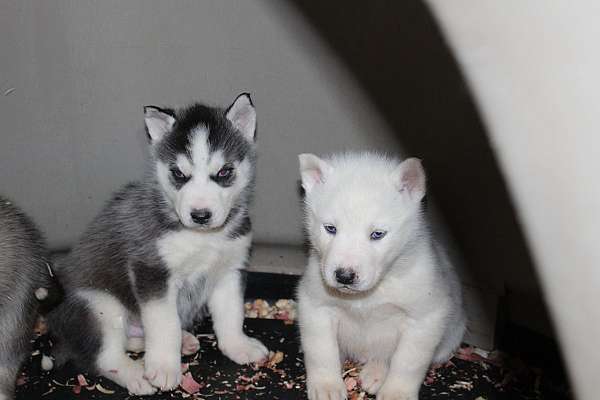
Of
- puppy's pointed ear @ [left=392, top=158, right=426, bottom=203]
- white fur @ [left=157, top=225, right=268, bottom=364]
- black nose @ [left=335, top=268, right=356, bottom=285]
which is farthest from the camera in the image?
white fur @ [left=157, top=225, right=268, bottom=364]

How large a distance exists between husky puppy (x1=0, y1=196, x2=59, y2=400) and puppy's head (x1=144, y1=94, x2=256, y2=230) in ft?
1.93

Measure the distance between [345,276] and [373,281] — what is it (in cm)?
13

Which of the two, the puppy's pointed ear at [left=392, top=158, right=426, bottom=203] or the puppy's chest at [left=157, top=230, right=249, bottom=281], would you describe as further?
the puppy's chest at [left=157, top=230, right=249, bottom=281]

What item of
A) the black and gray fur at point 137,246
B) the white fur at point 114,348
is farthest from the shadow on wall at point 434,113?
the white fur at point 114,348

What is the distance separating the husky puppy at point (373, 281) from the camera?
2975 mm

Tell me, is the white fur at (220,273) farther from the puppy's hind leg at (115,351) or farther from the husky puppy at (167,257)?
the puppy's hind leg at (115,351)

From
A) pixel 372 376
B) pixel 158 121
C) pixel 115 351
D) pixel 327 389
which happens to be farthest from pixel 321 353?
pixel 158 121

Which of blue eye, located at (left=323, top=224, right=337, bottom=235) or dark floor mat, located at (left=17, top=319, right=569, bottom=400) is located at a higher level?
blue eye, located at (left=323, top=224, right=337, bottom=235)

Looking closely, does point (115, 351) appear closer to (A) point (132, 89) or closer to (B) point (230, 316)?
(B) point (230, 316)

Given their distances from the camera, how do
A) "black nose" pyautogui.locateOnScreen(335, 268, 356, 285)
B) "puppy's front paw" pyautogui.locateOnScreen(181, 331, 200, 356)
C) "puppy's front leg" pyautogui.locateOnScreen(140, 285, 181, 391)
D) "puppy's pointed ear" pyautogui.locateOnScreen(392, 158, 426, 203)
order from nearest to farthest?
1. "black nose" pyautogui.locateOnScreen(335, 268, 356, 285)
2. "puppy's pointed ear" pyautogui.locateOnScreen(392, 158, 426, 203)
3. "puppy's front leg" pyautogui.locateOnScreen(140, 285, 181, 391)
4. "puppy's front paw" pyautogui.locateOnScreen(181, 331, 200, 356)

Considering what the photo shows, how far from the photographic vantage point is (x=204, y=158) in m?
3.34

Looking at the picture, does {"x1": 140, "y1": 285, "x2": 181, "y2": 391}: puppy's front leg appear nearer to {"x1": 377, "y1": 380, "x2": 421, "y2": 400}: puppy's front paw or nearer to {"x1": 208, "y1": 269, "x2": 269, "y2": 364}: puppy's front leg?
{"x1": 208, "y1": 269, "x2": 269, "y2": 364}: puppy's front leg

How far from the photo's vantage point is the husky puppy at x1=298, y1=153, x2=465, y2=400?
9.76 feet

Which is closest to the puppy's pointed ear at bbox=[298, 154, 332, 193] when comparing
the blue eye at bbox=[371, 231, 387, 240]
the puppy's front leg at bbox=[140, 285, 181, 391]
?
the blue eye at bbox=[371, 231, 387, 240]
